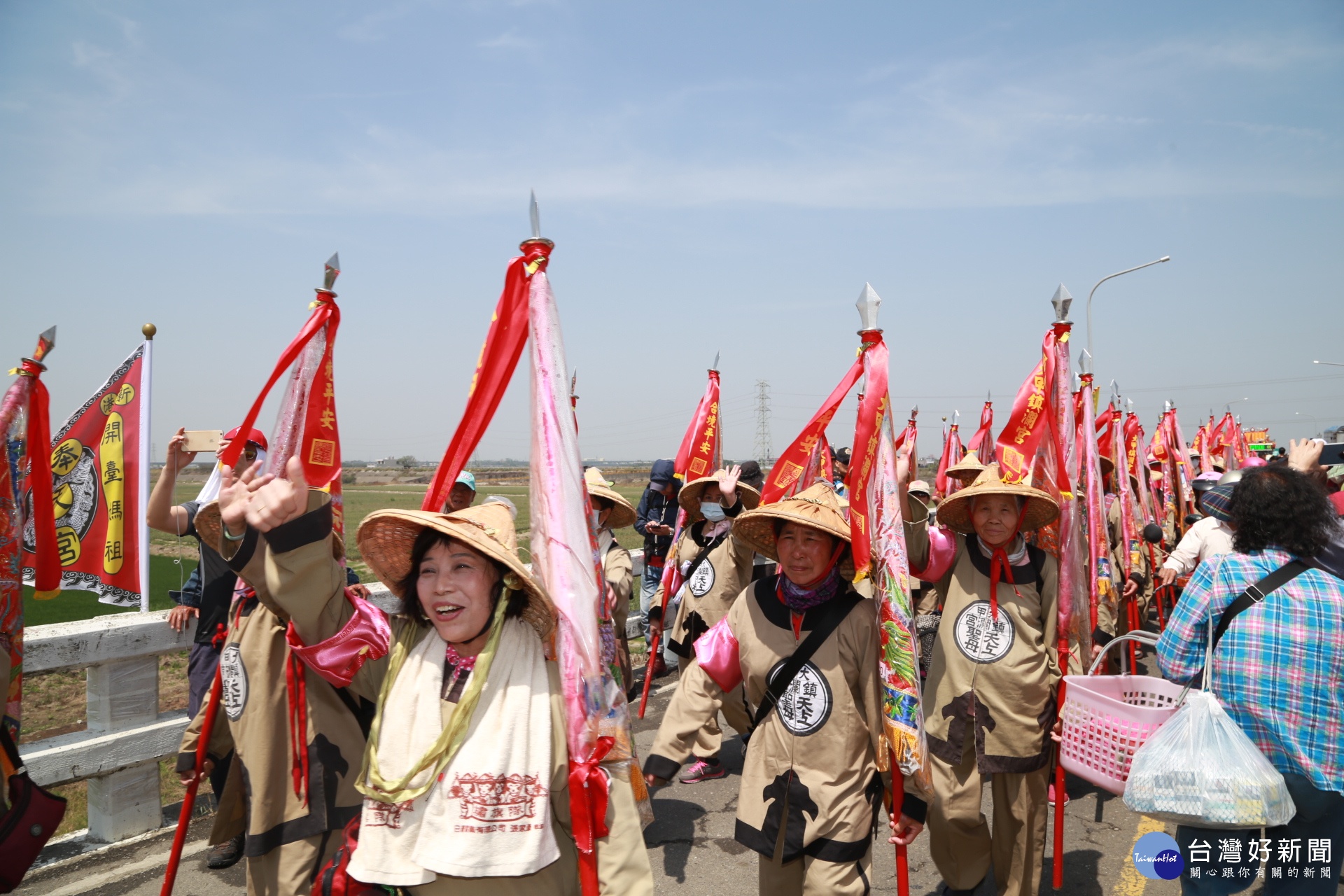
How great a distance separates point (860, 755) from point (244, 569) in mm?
2224

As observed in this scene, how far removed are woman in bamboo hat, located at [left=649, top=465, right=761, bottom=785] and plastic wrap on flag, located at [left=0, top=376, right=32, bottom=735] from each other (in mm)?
3459

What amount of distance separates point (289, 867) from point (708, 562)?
3.35 m

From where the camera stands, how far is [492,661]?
2375 millimetres

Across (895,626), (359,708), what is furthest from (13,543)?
(895,626)

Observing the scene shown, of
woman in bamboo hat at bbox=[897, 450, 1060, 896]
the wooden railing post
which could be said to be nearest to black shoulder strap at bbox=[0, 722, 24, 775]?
the wooden railing post

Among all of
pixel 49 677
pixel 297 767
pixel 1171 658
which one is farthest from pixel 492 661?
pixel 49 677

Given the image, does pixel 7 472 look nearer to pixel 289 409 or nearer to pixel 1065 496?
pixel 289 409

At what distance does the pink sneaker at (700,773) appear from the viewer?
233 inches

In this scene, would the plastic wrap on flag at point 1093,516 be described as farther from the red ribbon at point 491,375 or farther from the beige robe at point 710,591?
the red ribbon at point 491,375

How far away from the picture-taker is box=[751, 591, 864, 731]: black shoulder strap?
3.28m

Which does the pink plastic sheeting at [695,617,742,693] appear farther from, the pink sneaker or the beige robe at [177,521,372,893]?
the pink sneaker

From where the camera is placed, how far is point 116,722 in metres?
4.59

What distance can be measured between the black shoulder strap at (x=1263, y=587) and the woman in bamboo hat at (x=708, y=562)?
2.68m

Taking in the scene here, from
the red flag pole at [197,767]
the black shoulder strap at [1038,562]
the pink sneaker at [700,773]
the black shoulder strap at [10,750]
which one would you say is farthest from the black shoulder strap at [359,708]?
the pink sneaker at [700,773]
